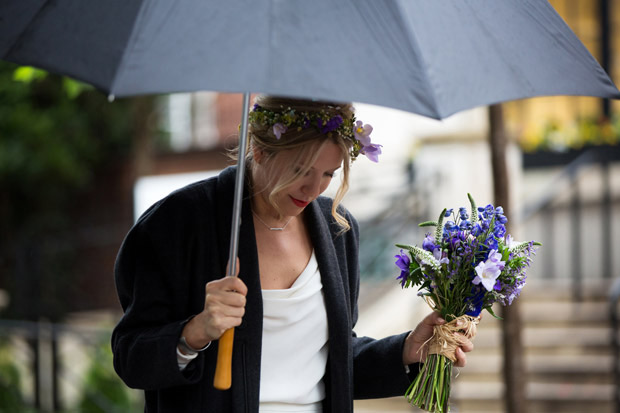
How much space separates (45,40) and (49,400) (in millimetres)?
7261

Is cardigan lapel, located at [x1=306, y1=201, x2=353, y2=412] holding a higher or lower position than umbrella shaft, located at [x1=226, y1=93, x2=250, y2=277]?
lower

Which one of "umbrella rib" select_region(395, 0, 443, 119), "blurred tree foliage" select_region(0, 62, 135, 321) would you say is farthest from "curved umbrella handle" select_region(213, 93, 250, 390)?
"blurred tree foliage" select_region(0, 62, 135, 321)

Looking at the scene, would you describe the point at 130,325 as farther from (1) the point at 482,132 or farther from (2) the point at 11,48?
(1) the point at 482,132

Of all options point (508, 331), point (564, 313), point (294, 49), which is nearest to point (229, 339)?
point (294, 49)

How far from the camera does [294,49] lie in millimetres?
1723

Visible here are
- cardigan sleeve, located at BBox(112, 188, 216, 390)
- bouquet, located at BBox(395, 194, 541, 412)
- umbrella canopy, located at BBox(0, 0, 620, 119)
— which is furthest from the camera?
bouquet, located at BBox(395, 194, 541, 412)

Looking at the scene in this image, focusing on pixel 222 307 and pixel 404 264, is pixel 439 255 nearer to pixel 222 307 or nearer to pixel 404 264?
pixel 404 264

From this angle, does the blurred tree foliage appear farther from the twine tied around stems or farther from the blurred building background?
the twine tied around stems

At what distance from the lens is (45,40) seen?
6.43ft

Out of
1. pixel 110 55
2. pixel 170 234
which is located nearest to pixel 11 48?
pixel 110 55

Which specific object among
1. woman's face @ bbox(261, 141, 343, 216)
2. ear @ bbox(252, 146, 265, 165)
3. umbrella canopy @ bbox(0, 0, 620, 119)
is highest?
umbrella canopy @ bbox(0, 0, 620, 119)

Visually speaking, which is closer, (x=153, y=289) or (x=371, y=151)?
(x=153, y=289)

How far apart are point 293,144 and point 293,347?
617 mm

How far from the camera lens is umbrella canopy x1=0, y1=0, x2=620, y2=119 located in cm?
169
